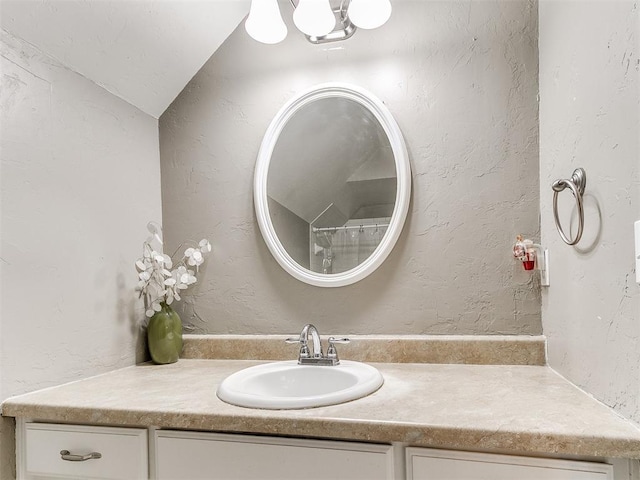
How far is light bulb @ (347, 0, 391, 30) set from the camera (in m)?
1.56

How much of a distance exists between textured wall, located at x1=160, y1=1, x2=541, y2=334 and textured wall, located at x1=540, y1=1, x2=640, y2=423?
0.49 ft

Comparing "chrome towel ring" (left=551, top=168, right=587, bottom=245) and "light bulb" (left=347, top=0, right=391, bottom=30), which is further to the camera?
"light bulb" (left=347, top=0, right=391, bottom=30)

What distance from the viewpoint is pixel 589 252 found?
1097 mm

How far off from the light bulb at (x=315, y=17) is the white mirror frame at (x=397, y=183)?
0.66 ft

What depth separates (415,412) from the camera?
104cm

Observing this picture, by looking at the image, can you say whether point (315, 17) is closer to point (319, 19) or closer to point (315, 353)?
point (319, 19)

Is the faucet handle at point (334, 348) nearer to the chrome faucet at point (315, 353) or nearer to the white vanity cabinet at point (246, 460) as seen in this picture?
the chrome faucet at point (315, 353)

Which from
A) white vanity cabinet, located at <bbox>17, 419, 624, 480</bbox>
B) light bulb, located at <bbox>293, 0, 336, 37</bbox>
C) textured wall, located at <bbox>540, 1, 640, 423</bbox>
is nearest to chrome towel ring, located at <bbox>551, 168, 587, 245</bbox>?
textured wall, located at <bbox>540, 1, 640, 423</bbox>

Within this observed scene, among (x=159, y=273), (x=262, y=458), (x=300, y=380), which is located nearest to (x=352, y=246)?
(x=300, y=380)

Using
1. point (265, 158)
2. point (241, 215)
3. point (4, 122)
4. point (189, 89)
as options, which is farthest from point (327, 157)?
point (4, 122)

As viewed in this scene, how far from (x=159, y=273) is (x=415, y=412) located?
1023mm

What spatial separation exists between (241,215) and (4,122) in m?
0.79

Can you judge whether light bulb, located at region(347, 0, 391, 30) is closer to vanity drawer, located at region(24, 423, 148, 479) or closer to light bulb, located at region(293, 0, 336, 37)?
light bulb, located at region(293, 0, 336, 37)

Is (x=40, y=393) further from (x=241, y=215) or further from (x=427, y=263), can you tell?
(x=427, y=263)
